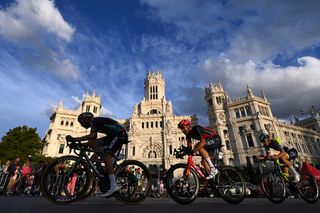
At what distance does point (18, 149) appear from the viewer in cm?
3506

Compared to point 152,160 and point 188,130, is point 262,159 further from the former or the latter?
point 152,160

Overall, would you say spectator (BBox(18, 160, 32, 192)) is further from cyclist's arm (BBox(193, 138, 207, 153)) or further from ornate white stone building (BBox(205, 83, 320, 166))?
ornate white stone building (BBox(205, 83, 320, 166))

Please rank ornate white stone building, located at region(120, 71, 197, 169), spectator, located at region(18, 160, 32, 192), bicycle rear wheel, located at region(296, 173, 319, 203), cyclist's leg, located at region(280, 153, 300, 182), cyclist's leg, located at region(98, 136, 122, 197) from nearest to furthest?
cyclist's leg, located at region(98, 136, 122, 197) → bicycle rear wheel, located at region(296, 173, 319, 203) → cyclist's leg, located at region(280, 153, 300, 182) → spectator, located at region(18, 160, 32, 192) → ornate white stone building, located at region(120, 71, 197, 169)

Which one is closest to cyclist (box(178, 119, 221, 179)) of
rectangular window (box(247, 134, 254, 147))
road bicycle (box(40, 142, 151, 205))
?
road bicycle (box(40, 142, 151, 205))

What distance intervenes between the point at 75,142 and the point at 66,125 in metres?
59.1

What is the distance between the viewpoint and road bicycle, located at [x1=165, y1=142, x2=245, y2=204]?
4910 mm

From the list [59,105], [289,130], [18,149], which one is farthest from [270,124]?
[59,105]

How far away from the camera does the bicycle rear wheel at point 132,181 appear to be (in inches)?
188

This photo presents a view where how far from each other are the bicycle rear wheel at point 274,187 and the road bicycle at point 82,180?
3.79 metres

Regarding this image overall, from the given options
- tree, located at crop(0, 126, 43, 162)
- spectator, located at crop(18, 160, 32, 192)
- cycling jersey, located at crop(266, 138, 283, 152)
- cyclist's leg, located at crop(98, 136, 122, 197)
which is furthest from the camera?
tree, located at crop(0, 126, 43, 162)

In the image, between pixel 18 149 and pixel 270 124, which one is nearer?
pixel 18 149

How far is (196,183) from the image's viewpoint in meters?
5.01

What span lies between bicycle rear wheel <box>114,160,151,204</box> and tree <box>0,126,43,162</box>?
3807 cm

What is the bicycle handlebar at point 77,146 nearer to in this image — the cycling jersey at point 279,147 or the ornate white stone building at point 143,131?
the cycling jersey at point 279,147
